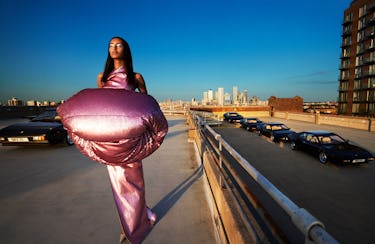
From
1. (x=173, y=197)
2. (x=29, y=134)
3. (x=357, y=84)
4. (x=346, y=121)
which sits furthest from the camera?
(x=357, y=84)

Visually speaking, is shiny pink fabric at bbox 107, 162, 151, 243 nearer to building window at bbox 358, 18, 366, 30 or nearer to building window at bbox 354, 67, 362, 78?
building window at bbox 354, 67, 362, 78

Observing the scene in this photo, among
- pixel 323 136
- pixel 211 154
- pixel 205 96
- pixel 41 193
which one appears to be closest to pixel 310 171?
pixel 323 136

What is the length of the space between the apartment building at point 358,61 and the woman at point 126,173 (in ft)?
171

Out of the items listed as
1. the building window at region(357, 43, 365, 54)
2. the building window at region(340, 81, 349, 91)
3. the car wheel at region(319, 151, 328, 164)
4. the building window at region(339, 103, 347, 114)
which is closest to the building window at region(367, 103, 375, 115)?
the building window at region(339, 103, 347, 114)

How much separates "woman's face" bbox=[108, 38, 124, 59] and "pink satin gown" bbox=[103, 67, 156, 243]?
0.46 ft

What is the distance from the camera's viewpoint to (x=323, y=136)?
7.76m

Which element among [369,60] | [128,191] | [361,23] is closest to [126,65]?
[128,191]

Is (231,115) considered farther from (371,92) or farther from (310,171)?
(371,92)

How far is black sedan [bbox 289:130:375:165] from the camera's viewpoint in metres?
6.41

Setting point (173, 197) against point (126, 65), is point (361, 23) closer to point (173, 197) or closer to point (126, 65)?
point (173, 197)

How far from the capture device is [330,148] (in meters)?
6.96

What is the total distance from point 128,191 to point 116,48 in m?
1.55

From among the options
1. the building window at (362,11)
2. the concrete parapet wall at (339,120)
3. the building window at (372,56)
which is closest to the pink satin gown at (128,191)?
the concrete parapet wall at (339,120)

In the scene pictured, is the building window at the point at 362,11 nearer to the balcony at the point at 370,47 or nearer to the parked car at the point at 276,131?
the balcony at the point at 370,47
